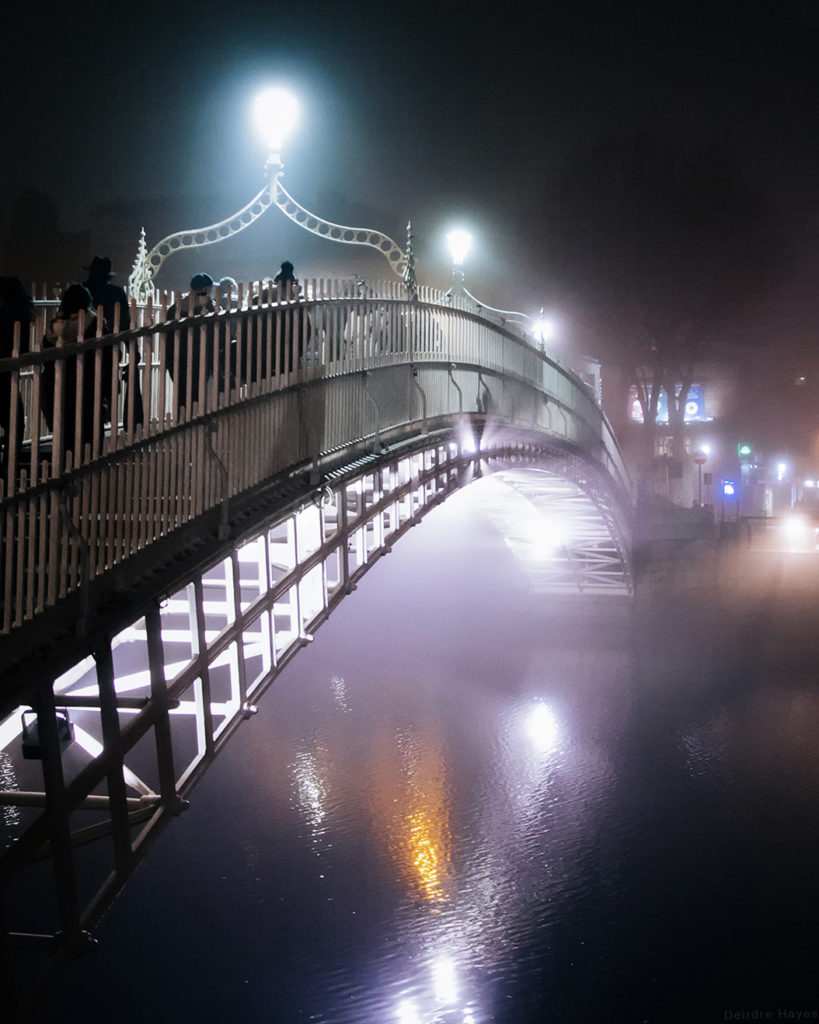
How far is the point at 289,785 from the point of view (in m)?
21.0

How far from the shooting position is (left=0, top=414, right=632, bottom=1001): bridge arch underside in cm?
559

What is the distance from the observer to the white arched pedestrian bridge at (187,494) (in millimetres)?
5480

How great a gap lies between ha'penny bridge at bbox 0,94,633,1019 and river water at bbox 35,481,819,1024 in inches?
99.1

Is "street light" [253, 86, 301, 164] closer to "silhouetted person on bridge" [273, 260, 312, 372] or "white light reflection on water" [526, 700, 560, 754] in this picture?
"silhouetted person on bridge" [273, 260, 312, 372]

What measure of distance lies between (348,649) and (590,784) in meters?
10.5

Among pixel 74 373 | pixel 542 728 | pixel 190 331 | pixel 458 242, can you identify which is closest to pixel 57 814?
pixel 74 373

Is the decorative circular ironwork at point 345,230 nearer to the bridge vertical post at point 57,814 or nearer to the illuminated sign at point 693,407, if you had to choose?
the bridge vertical post at point 57,814

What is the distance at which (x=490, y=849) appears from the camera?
18797mm

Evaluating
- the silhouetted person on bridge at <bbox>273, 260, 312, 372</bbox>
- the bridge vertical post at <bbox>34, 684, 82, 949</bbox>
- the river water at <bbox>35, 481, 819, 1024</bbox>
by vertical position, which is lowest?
the river water at <bbox>35, 481, 819, 1024</bbox>

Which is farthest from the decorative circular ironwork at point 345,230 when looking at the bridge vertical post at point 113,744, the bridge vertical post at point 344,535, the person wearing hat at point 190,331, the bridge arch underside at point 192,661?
the bridge vertical post at point 113,744

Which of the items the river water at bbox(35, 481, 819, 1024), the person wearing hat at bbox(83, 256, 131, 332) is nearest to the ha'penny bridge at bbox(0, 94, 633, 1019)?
the person wearing hat at bbox(83, 256, 131, 332)

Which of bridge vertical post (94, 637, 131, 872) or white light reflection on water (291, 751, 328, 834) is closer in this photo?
bridge vertical post (94, 637, 131, 872)

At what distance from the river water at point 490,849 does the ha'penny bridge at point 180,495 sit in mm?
2518

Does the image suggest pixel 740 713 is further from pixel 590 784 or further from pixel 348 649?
pixel 348 649
